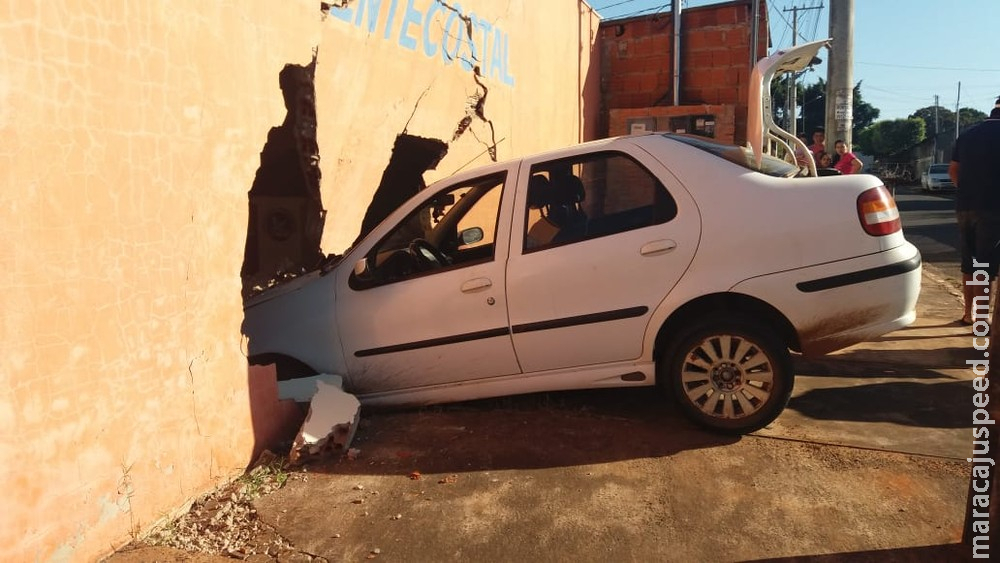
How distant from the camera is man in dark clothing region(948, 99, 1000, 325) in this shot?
16.4 ft

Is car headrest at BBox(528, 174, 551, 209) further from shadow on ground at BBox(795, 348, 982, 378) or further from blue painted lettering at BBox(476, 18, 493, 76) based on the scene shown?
blue painted lettering at BBox(476, 18, 493, 76)

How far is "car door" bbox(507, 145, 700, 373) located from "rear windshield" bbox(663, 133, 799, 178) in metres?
0.32

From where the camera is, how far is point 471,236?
4.25 meters

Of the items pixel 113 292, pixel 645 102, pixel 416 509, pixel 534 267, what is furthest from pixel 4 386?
pixel 645 102

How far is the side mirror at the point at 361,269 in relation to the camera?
13.4 ft

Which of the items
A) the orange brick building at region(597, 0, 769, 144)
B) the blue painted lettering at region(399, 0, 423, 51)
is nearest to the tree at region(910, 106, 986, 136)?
the orange brick building at region(597, 0, 769, 144)

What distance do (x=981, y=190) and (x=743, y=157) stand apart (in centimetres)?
261

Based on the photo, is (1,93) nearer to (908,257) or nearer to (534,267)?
(534,267)

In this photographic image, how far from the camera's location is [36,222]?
235cm

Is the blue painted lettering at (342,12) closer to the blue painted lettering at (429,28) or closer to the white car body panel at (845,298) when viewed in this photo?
the blue painted lettering at (429,28)

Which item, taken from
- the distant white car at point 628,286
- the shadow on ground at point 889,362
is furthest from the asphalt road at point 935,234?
the distant white car at point 628,286

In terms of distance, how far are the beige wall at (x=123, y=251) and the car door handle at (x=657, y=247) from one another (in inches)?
81.3

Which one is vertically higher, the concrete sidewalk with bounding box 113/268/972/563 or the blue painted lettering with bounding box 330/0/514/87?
the blue painted lettering with bounding box 330/0/514/87

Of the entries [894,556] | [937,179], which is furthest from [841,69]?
[937,179]
